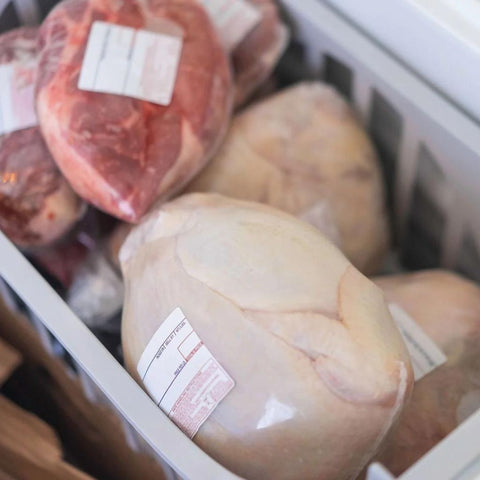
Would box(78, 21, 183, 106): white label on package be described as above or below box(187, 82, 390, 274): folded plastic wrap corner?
above

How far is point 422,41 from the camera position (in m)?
0.71

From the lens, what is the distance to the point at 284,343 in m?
0.54

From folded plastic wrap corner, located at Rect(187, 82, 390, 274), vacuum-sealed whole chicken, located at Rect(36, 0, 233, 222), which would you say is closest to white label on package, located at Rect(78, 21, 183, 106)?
vacuum-sealed whole chicken, located at Rect(36, 0, 233, 222)

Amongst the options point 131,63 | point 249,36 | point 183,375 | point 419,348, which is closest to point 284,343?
point 183,375

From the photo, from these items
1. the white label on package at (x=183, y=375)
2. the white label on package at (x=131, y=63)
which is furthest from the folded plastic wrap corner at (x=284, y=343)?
the white label on package at (x=131, y=63)

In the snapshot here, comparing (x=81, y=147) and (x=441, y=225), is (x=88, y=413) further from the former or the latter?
(x=441, y=225)

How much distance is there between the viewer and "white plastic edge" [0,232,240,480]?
526mm

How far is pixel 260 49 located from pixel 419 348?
1.10 feet

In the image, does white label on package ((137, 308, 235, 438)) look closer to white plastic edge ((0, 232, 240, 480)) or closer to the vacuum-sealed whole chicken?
white plastic edge ((0, 232, 240, 480))

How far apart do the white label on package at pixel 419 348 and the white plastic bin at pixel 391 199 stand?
125 millimetres

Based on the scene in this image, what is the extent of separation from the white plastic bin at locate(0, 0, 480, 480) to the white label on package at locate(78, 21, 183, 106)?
15 centimetres

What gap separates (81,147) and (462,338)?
0.34 meters

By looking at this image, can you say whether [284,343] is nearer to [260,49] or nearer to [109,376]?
[109,376]

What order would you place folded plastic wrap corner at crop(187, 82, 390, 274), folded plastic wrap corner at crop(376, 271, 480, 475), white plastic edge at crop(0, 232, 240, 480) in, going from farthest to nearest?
1. folded plastic wrap corner at crop(187, 82, 390, 274)
2. folded plastic wrap corner at crop(376, 271, 480, 475)
3. white plastic edge at crop(0, 232, 240, 480)
